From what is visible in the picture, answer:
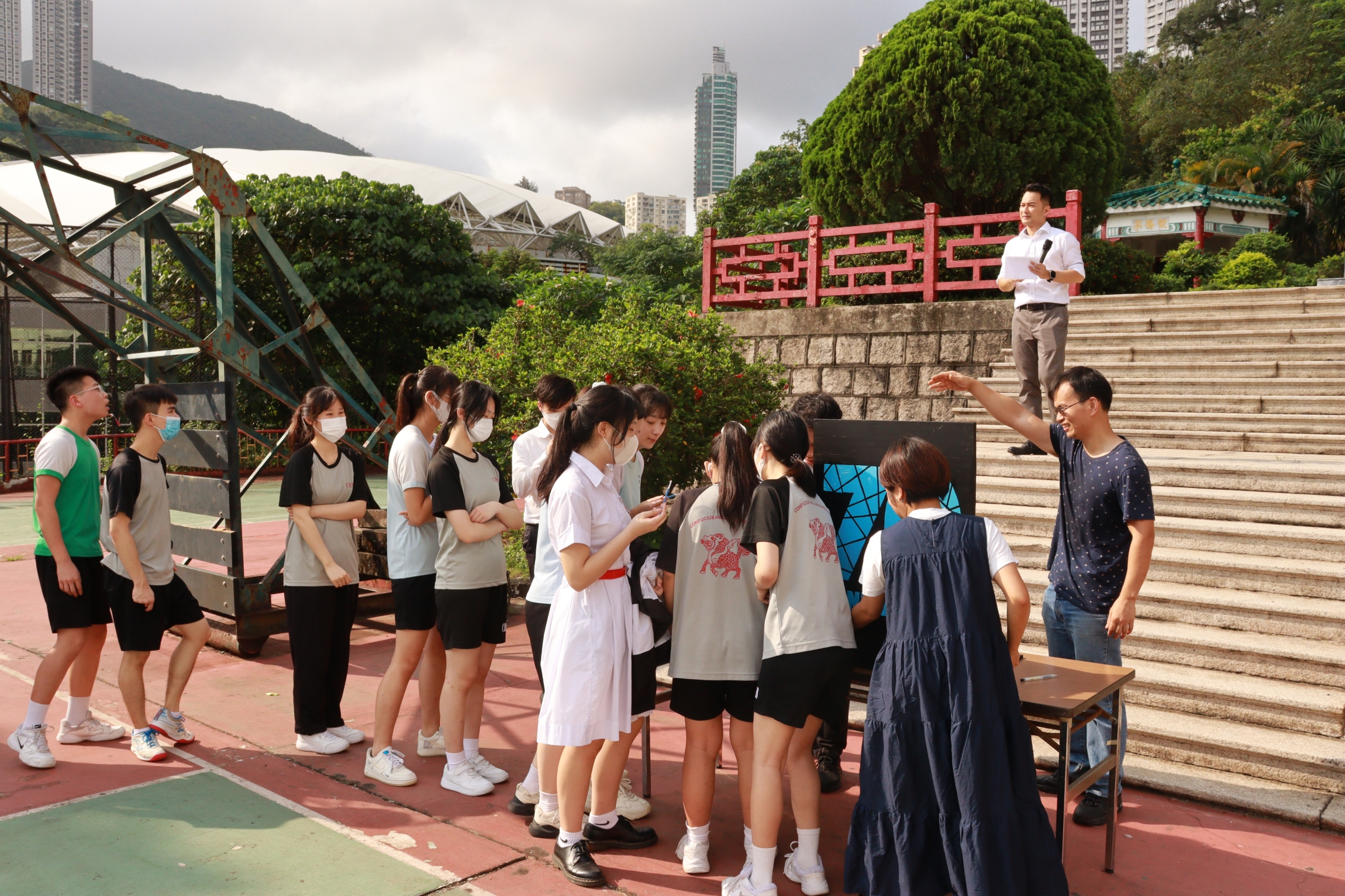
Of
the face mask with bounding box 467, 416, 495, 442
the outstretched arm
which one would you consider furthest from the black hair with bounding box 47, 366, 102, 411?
the outstretched arm

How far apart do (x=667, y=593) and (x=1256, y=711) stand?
9.45 feet

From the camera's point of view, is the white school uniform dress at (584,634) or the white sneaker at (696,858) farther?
the white sneaker at (696,858)

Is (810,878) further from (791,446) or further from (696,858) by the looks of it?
(791,446)

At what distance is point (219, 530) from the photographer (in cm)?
548

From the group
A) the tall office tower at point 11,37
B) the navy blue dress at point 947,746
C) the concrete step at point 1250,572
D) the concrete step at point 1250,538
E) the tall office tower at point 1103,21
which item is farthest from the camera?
the tall office tower at point 1103,21

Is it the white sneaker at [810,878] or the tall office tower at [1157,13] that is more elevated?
the tall office tower at [1157,13]

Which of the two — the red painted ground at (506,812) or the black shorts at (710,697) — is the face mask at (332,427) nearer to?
the red painted ground at (506,812)

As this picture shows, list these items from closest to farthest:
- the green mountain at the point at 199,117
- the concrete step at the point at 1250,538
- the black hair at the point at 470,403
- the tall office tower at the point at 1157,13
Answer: the black hair at the point at 470,403, the concrete step at the point at 1250,538, the tall office tower at the point at 1157,13, the green mountain at the point at 199,117

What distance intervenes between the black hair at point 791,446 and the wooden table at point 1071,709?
0.92m

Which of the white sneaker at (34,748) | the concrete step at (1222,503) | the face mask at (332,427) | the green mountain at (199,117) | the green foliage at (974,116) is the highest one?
the green mountain at (199,117)

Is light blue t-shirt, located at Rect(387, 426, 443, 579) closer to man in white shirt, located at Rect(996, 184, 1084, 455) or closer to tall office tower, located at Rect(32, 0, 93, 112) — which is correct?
man in white shirt, located at Rect(996, 184, 1084, 455)

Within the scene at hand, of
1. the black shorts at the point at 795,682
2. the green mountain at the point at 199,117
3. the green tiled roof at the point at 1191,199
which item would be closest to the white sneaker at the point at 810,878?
the black shorts at the point at 795,682

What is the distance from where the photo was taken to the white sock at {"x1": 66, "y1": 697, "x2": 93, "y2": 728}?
166 inches

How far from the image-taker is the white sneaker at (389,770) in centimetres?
381
